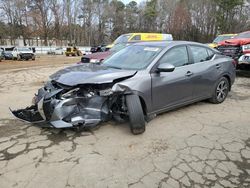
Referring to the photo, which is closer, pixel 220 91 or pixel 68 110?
pixel 68 110

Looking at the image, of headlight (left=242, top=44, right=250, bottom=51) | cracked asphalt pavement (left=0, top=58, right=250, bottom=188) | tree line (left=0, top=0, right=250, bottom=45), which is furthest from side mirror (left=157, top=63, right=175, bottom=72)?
tree line (left=0, top=0, right=250, bottom=45)

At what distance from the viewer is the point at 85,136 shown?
3.88m

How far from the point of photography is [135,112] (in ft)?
12.3

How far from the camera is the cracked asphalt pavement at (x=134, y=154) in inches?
110

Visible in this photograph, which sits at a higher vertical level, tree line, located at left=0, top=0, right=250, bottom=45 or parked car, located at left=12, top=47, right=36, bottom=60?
tree line, located at left=0, top=0, right=250, bottom=45

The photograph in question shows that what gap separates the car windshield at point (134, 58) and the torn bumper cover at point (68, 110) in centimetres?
86

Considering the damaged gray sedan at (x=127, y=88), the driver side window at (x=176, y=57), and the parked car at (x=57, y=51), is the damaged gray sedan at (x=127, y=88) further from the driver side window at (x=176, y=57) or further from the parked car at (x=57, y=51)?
the parked car at (x=57, y=51)

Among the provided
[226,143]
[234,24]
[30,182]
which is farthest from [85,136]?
[234,24]

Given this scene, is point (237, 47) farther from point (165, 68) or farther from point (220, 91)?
point (165, 68)

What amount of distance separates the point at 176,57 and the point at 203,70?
0.75 meters

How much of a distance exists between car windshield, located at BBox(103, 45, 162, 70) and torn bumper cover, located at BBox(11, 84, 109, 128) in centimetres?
86

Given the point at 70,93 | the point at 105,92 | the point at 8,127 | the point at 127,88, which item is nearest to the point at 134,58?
the point at 127,88

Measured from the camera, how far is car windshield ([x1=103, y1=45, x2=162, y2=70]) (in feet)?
14.1

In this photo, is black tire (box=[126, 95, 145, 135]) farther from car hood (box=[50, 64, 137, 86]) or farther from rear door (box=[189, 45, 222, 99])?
rear door (box=[189, 45, 222, 99])
